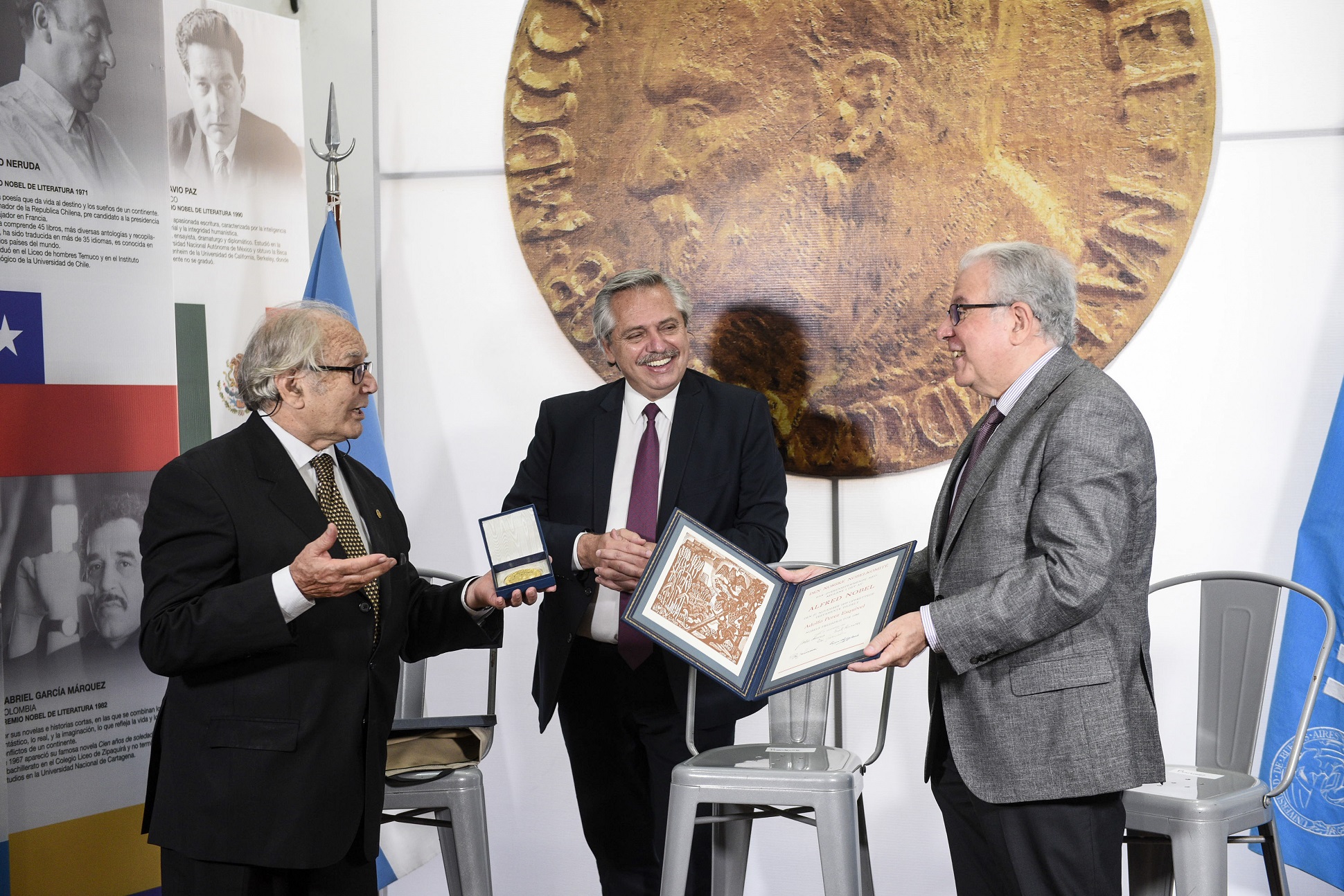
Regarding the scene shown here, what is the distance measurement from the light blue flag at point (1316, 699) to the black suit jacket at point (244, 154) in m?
3.36

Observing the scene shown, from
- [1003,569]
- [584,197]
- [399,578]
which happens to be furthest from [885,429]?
[399,578]

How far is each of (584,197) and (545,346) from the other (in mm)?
537

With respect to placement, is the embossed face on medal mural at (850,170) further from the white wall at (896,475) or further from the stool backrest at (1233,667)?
the stool backrest at (1233,667)

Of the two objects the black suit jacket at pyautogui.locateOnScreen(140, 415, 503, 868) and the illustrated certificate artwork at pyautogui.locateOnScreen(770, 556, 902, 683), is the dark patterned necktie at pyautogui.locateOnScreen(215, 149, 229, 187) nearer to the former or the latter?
the black suit jacket at pyautogui.locateOnScreen(140, 415, 503, 868)

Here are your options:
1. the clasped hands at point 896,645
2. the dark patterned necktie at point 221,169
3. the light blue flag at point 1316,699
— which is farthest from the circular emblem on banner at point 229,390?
the light blue flag at point 1316,699

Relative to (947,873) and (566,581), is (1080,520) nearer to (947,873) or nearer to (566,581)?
(566,581)

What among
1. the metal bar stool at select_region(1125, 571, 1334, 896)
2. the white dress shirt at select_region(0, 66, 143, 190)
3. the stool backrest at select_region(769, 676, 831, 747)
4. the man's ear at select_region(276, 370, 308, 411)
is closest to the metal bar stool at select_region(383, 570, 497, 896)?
the stool backrest at select_region(769, 676, 831, 747)

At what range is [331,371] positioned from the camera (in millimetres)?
2365

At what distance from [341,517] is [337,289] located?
165 centimetres

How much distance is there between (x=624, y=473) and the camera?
308cm

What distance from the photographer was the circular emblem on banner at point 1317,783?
3158 millimetres

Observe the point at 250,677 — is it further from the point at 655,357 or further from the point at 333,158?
the point at 333,158

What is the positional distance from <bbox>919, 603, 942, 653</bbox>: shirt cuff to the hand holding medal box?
78 centimetres

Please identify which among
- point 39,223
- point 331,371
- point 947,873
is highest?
point 39,223
